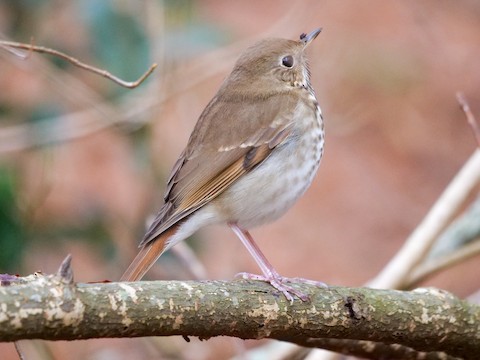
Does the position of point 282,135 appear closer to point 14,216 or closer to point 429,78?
point 14,216

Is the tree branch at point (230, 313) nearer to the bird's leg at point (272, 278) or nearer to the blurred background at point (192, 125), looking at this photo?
the bird's leg at point (272, 278)

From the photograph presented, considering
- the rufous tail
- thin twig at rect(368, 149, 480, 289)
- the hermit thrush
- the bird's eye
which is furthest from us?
thin twig at rect(368, 149, 480, 289)

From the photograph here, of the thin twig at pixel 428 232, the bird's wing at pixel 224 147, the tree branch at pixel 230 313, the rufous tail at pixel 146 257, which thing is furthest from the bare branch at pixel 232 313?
the thin twig at pixel 428 232

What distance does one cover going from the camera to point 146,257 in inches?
114

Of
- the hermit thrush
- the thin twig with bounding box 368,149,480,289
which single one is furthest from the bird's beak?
the thin twig with bounding box 368,149,480,289

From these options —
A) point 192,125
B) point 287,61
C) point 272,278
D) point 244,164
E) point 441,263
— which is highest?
point 192,125

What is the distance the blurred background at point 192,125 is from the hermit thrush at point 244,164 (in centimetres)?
62

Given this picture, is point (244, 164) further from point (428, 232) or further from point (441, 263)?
point (441, 263)

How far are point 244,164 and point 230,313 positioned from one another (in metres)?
0.91

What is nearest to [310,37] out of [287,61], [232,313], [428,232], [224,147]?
[287,61]

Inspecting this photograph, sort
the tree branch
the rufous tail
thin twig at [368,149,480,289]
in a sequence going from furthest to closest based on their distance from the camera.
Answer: thin twig at [368,149,480,289] → the rufous tail → the tree branch

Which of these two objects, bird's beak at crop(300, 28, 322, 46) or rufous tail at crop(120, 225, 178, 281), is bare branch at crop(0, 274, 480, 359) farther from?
bird's beak at crop(300, 28, 322, 46)

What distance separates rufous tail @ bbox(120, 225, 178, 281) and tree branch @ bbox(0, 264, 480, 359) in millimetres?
448

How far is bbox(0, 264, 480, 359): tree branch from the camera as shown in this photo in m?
2.00
